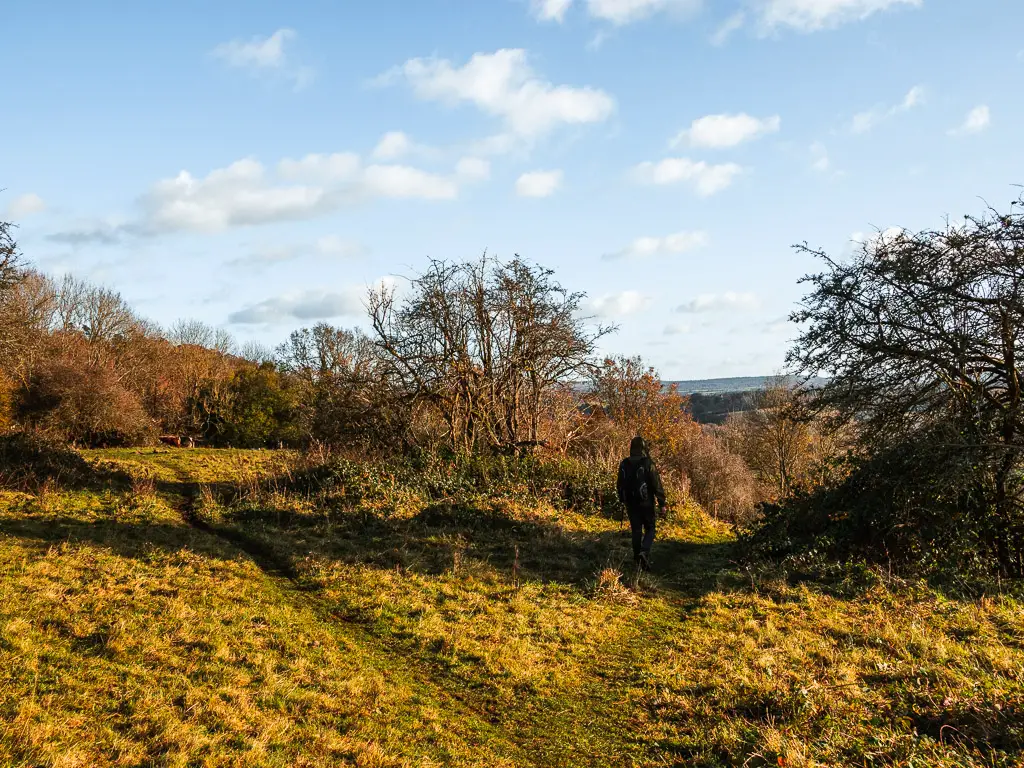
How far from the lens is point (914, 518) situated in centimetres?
925

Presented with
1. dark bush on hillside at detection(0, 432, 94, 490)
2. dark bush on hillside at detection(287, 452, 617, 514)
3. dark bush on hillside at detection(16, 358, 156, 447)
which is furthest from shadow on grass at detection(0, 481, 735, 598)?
dark bush on hillside at detection(16, 358, 156, 447)

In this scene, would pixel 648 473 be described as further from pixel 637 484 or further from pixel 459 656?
pixel 459 656

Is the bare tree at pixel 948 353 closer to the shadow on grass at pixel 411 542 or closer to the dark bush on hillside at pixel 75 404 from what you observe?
the shadow on grass at pixel 411 542

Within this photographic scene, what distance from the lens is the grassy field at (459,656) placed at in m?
4.40

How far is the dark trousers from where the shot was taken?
9.62 meters

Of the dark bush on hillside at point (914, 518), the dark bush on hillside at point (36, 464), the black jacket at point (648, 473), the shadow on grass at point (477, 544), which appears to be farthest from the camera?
the dark bush on hillside at point (36, 464)

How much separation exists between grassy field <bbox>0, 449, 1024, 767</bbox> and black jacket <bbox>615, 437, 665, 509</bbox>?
3.91 ft

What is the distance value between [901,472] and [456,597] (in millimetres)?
7021

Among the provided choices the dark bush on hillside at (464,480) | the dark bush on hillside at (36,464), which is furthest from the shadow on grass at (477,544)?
the dark bush on hillside at (36,464)

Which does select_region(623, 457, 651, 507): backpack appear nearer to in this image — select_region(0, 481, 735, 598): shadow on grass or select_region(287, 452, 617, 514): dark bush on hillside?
select_region(0, 481, 735, 598): shadow on grass

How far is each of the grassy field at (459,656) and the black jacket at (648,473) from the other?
1.19 metres

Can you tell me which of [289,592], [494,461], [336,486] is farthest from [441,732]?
[494,461]

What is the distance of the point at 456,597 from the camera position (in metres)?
8.04

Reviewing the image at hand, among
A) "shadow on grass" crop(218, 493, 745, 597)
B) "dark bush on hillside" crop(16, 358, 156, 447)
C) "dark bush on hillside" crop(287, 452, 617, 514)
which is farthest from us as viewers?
"dark bush on hillside" crop(16, 358, 156, 447)
